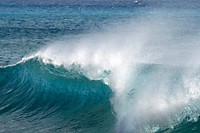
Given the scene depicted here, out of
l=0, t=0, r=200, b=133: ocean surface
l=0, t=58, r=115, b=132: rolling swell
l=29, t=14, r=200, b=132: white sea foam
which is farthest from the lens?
l=0, t=58, r=115, b=132: rolling swell

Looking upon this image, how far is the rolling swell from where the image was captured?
55.3 ft

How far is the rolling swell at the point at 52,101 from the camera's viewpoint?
664 inches

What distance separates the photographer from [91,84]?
1956cm

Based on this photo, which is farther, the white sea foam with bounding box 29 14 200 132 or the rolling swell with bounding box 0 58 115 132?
the rolling swell with bounding box 0 58 115 132

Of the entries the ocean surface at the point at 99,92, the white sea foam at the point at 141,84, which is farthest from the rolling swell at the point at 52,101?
the white sea foam at the point at 141,84

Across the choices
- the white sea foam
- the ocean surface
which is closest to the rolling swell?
the ocean surface

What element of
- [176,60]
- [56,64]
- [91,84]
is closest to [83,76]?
[91,84]

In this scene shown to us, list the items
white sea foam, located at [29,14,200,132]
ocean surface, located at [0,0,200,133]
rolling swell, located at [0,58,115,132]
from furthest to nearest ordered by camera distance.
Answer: rolling swell, located at [0,58,115,132] → ocean surface, located at [0,0,200,133] → white sea foam, located at [29,14,200,132]

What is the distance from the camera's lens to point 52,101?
19.6 meters

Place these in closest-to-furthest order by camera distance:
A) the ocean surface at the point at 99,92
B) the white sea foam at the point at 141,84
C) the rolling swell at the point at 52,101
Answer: the white sea foam at the point at 141,84 < the ocean surface at the point at 99,92 < the rolling swell at the point at 52,101

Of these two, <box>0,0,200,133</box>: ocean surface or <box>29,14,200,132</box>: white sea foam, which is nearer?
<box>29,14,200,132</box>: white sea foam

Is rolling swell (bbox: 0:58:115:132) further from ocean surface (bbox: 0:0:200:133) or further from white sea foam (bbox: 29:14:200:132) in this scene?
white sea foam (bbox: 29:14:200:132)

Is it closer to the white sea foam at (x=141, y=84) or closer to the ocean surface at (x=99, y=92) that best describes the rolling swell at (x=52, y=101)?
the ocean surface at (x=99, y=92)

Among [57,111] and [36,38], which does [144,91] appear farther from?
[36,38]
